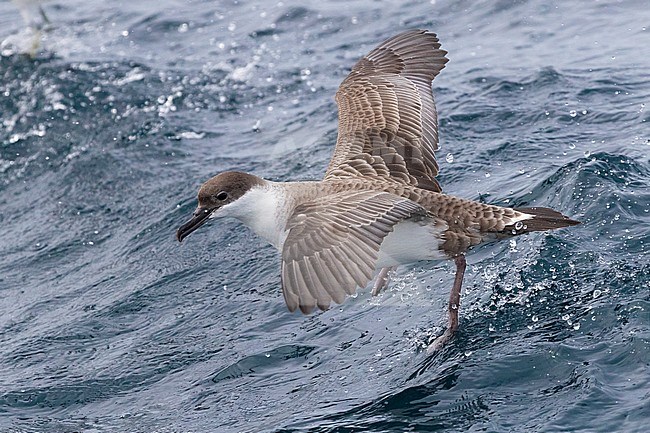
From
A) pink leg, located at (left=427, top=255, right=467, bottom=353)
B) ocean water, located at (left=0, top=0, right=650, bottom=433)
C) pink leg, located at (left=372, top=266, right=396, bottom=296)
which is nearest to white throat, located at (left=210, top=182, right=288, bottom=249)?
ocean water, located at (left=0, top=0, right=650, bottom=433)

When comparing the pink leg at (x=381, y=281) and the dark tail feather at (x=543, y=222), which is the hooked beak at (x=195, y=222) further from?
the dark tail feather at (x=543, y=222)

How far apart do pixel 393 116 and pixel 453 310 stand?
5.55ft

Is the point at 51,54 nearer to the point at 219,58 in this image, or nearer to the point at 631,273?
the point at 219,58

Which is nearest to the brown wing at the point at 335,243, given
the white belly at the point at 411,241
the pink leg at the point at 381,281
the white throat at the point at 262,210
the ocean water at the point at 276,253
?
the white belly at the point at 411,241

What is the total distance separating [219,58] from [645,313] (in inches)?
311

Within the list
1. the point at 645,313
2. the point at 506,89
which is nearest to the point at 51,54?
the point at 506,89

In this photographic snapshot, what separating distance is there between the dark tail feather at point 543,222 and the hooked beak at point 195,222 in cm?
188

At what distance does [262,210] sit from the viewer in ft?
20.3

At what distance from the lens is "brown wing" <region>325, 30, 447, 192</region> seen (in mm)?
6707

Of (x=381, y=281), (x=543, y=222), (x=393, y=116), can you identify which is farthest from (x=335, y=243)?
(x=393, y=116)

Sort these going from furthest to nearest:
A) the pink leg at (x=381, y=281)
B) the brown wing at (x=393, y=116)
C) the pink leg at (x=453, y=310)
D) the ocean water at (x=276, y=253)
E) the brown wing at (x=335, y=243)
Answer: the pink leg at (x=381, y=281), the brown wing at (x=393, y=116), the pink leg at (x=453, y=310), the ocean water at (x=276, y=253), the brown wing at (x=335, y=243)

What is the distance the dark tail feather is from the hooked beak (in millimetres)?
1879

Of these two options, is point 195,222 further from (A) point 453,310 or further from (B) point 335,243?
(A) point 453,310

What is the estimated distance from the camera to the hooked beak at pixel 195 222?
6.12 metres
